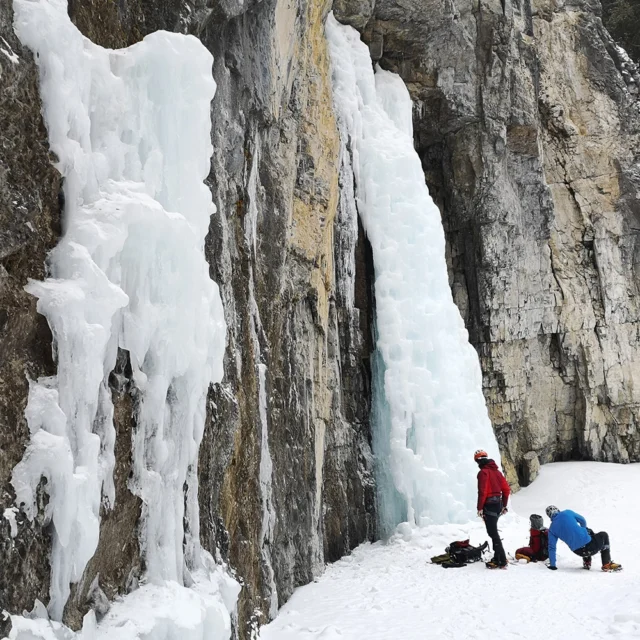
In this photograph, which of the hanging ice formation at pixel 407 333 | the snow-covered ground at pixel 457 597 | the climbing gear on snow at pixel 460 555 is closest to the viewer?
the snow-covered ground at pixel 457 597

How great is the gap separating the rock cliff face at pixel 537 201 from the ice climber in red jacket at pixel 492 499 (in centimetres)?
607

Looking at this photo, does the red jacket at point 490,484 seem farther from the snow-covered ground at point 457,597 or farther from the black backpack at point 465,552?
the snow-covered ground at point 457,597

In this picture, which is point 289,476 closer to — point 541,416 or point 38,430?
point 38,430

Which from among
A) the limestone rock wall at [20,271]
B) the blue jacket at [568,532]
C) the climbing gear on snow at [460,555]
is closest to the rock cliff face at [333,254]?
the limestone rock wall at [20,271]

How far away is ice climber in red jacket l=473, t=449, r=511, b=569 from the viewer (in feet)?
23.1

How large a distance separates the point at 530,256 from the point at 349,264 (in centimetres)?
552

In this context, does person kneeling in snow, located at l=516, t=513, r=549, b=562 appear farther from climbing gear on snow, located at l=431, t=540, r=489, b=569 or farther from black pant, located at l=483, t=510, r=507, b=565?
climbing gear on snow, located at l=431, t=540, r=489, b=569

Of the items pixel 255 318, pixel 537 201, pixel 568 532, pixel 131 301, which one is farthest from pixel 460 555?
pixel 537 201

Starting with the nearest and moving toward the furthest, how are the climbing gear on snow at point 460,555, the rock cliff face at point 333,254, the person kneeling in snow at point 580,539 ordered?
the rock cliff face at point 333,254, the person kneeling in snow at point 580,539, the climbing gear on snow at point 460,555

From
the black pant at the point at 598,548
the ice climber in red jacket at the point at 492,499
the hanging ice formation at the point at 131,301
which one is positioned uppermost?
the hanging ice formation at the point at 131,301

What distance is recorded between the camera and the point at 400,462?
9.30m

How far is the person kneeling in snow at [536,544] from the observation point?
23.5 feet

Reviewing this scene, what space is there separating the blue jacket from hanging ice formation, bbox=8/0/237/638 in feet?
11.7

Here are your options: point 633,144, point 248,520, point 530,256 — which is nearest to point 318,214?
point 248,520
